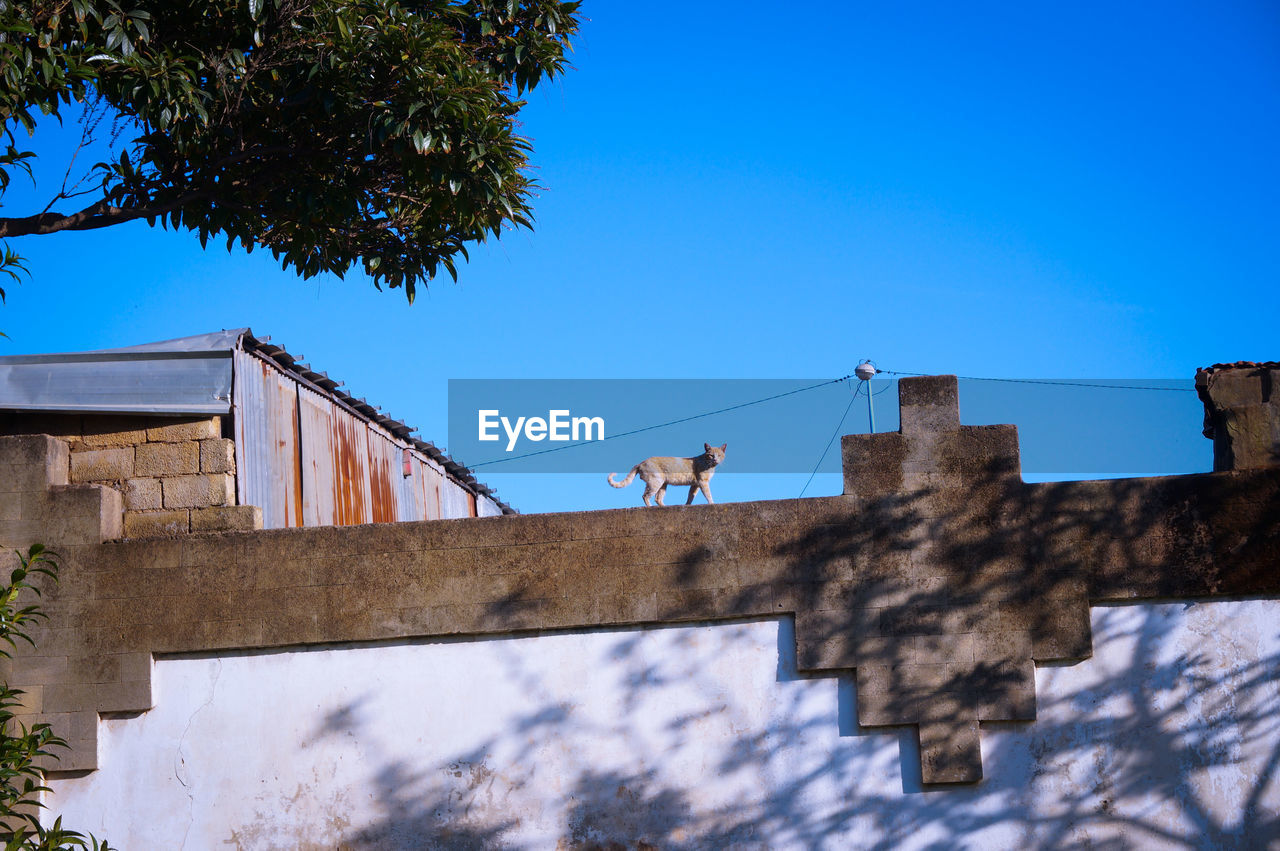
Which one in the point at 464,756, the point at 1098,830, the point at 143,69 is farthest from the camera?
the point at 143,69

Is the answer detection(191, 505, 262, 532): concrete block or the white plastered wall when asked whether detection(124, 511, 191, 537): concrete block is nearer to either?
detection(191, 505, 262, 532): concrete block

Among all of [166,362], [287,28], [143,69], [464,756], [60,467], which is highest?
[287,28]

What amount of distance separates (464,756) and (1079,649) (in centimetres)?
380

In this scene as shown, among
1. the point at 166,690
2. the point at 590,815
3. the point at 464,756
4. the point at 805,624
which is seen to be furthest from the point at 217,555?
the point at 805,624

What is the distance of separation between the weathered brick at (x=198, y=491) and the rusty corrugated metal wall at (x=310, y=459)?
0.16 meters

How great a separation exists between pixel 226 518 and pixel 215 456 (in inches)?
17.4

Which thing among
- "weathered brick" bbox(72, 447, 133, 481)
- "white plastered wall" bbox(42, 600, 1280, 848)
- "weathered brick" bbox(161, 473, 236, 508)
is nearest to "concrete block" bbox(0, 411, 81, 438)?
"weathered brick" bbox(72, 447, 133, 481)

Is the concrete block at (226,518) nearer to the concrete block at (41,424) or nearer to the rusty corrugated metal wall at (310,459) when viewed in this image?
the rusty corrugated metal wall at (310,459)

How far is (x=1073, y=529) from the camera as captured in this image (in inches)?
261

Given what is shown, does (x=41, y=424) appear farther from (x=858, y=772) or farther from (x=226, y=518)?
(x=858, y=772)

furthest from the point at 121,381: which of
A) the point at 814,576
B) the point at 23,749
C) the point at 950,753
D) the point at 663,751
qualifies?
the point at 950,753

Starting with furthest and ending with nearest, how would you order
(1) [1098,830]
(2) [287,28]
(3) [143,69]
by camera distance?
(2) [287,28], (3) [143,69], (1) [1098,830]

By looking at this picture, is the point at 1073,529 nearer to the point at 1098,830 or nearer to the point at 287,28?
the point at 1098,830

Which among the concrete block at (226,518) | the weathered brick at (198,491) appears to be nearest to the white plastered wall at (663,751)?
the concrete block at (226,518)
